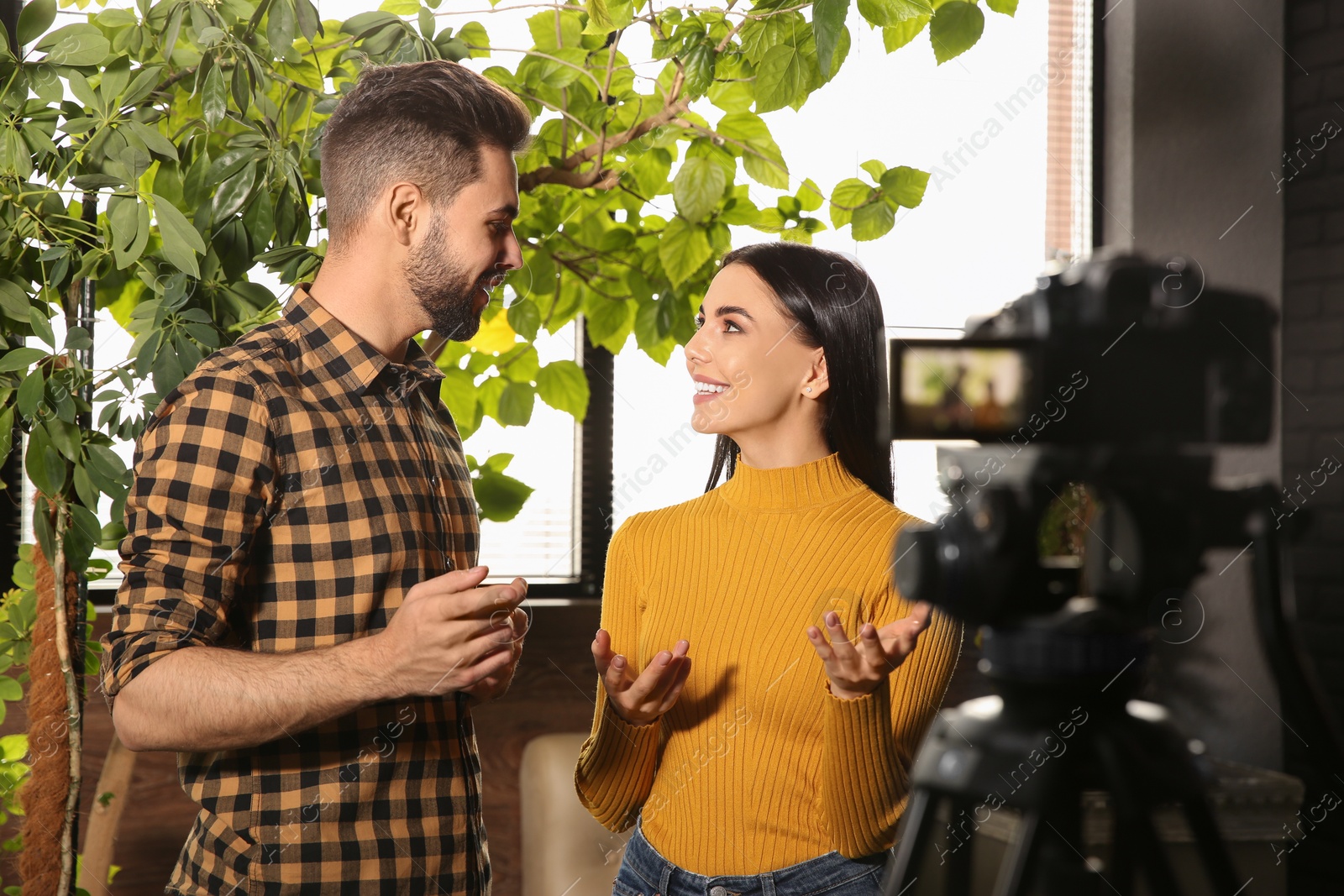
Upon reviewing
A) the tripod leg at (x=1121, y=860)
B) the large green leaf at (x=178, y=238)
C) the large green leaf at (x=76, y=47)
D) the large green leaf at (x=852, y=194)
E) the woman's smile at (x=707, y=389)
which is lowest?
the tripod leg at (x=1121, y=860)

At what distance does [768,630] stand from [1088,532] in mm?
721

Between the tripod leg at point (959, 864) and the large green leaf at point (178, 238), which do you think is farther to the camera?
the large green leaf at point (178, 238)

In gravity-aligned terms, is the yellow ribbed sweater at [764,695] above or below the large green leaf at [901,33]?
below

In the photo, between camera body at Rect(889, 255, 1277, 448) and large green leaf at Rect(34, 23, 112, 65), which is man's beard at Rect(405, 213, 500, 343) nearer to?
large green leaf at Rect(34, 23, 112, 65)

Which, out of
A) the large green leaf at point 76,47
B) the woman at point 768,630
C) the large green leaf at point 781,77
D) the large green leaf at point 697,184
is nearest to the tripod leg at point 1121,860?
the woman at point 768,630

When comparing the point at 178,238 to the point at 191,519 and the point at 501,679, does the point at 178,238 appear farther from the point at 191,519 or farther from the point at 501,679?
the point at 501,679

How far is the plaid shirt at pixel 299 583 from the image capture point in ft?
2.60

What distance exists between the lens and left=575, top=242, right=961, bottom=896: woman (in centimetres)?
88

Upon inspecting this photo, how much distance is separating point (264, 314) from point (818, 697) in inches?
29.4

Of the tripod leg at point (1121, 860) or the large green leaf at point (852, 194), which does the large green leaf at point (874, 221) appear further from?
the tripod leg at point (1121, 860)

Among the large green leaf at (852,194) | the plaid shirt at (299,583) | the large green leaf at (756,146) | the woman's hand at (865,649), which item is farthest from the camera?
the large green leaf at (756,146)

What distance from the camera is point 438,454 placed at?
1021mm

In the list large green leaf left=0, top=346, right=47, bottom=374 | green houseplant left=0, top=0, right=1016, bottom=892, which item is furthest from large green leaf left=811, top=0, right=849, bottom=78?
large green leaf left=0, top=346, right=47, bottom=374

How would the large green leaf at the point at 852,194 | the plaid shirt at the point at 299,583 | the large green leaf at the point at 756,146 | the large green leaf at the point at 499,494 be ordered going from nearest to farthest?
the plaid shirt at the point at 299,583, the large green leaf at the point at 852,194, the large green leaf at the point at 756,146, the large green leaf at the point at 499,494
